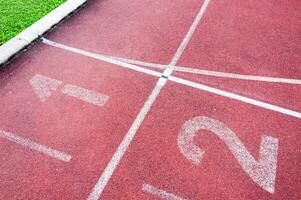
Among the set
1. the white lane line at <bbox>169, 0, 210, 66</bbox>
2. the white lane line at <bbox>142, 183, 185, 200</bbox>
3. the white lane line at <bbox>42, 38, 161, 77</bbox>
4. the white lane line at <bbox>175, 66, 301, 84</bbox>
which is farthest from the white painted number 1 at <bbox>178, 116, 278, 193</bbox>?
the white lane line at <bbox>169, 0, 210, 66</bbox>

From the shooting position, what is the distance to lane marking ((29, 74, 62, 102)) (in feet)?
20.1

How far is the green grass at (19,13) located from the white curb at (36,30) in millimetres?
146

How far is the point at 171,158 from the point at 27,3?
544cm

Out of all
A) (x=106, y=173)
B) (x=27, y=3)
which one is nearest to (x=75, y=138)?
(x=106, y=173)

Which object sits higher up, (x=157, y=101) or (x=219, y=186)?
(x=157, y=101)

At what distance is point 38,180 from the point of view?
4.86 metres

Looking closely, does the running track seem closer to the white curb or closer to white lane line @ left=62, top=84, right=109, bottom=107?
white lane line @ left=62, top=84, right=109, bottom=107

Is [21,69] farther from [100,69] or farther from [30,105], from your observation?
[100,69]

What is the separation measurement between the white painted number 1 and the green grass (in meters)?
4.27

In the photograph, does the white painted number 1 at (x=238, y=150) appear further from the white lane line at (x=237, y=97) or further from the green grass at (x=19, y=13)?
the green grass at (x=19, y=13)

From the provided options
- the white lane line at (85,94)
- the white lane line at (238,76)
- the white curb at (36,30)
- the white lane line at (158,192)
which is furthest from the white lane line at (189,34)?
the white lane line at (158,192)

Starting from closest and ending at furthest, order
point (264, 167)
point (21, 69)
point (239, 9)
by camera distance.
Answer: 1. point (264, 167)
2. point (21, 69)
3. point (239, 9)

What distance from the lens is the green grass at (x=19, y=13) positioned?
287 inches

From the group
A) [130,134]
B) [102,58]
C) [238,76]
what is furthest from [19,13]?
[238,76]
